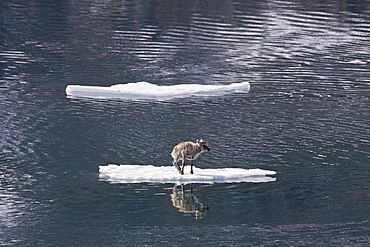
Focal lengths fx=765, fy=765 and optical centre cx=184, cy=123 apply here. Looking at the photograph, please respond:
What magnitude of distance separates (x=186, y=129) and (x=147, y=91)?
16.1 feet

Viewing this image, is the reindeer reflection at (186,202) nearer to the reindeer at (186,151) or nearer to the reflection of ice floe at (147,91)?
the reindeer at (186,151)

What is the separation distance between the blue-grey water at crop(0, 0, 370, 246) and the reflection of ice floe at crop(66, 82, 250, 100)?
1.86 ft

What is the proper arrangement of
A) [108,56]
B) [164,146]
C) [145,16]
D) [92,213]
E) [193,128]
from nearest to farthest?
1. [92,213]
2. [164,146]
3. [193,128]
4. [108,56]
5. [145,16]

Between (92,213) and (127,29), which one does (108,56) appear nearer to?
(127,29)

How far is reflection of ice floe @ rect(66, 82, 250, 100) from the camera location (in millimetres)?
27078

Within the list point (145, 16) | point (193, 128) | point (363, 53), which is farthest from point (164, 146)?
point (145, 16)

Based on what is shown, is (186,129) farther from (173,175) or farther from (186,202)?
(186,202)

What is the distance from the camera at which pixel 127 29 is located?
40.4m

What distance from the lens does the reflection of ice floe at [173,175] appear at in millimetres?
17672

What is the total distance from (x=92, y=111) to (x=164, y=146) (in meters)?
5.07

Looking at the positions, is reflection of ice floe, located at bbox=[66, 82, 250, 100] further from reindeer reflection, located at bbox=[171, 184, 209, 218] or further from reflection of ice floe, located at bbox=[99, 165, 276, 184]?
reindeer reflection, located at bbox=[171, 184, 209, 218]

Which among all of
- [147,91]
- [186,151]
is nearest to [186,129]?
[147,91]

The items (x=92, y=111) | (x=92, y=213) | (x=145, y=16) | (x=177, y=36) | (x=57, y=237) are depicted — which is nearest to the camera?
(x=57, y=237)

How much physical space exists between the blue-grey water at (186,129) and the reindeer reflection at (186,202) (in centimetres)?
5
